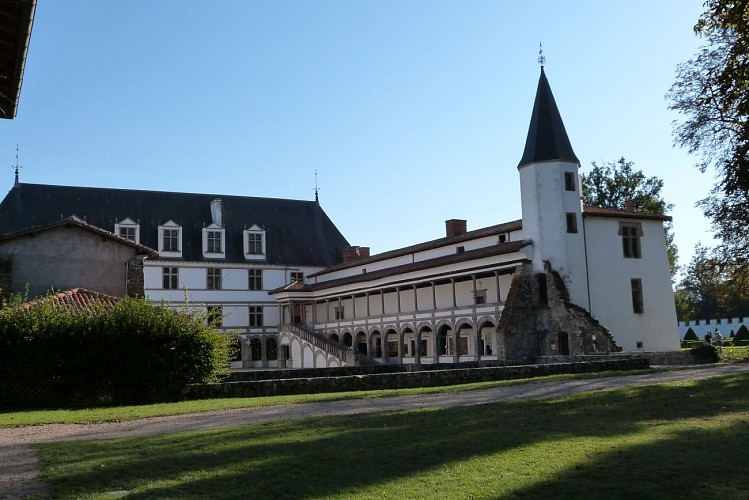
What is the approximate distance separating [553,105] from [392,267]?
1384 cm

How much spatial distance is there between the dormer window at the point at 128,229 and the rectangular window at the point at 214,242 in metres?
4.79

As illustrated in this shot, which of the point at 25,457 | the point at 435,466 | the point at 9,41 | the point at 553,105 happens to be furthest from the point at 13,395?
the point at 553,105

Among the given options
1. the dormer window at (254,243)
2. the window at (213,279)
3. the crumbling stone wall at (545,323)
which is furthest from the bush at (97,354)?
the dormer window at (254,243)

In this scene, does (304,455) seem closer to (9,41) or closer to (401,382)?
(9,41)

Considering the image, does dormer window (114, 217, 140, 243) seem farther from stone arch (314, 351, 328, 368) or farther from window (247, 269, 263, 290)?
stone arch (314, 351, 328, 368)

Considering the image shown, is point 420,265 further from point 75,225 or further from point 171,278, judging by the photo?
point 75,225

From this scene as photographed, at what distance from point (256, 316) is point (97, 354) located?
32.9 metres

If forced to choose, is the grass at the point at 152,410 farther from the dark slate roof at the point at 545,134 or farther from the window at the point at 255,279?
the window at the point at 255,279

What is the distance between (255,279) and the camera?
1938 inches

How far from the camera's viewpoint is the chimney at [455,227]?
42.1 metres

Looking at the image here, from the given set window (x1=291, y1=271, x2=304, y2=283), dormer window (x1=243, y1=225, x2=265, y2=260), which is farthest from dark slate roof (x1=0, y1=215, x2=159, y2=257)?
window (x1=291, y1=271, x2=304, y2=283)

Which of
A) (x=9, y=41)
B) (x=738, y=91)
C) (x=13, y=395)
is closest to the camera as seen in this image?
(x=9, y=41)

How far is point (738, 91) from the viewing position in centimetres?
1324

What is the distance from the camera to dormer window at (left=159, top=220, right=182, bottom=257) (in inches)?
1836
